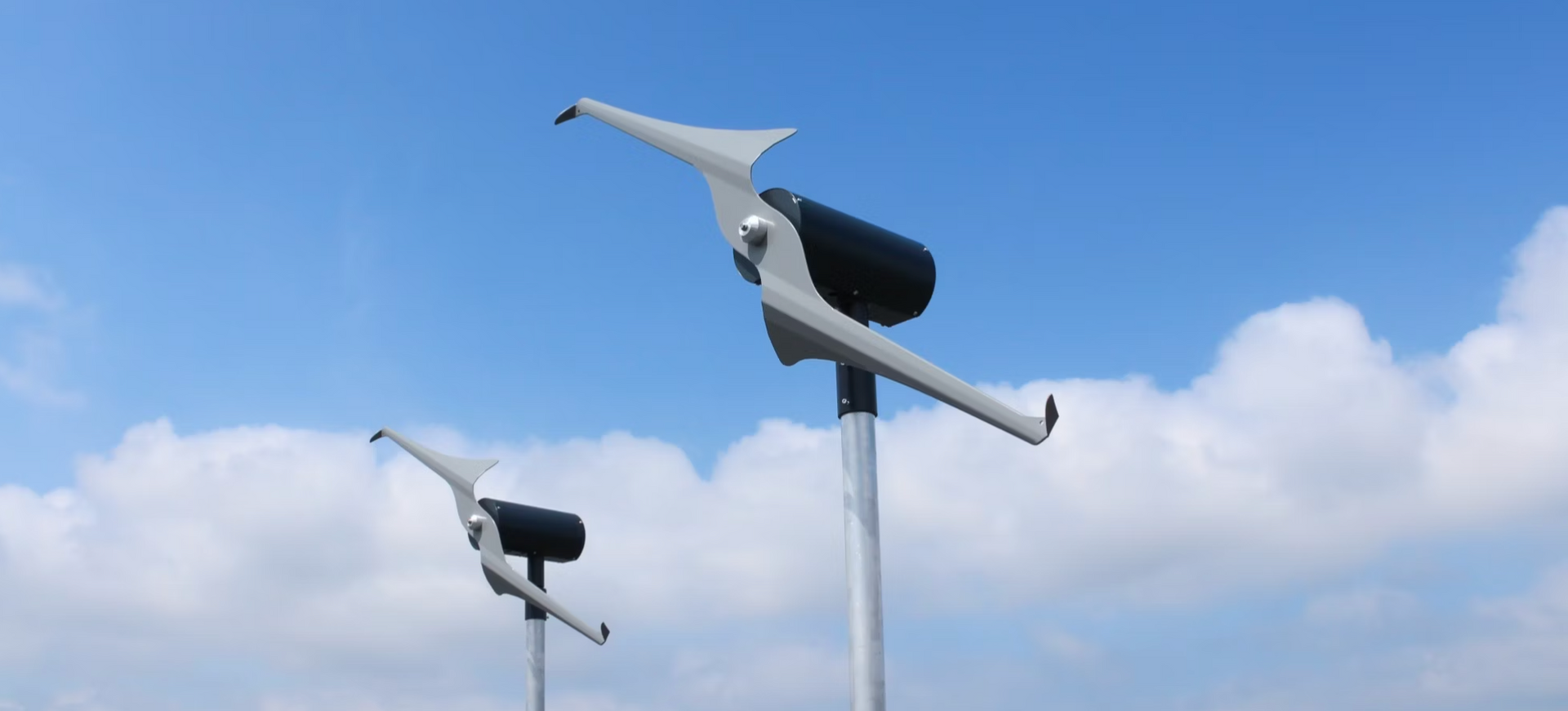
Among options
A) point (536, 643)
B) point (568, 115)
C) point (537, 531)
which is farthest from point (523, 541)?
point (568, 115)

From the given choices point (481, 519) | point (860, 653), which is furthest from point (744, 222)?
point (481, 519)

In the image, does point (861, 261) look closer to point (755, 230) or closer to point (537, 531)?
→ point (755, 230)

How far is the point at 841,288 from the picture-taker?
770cm

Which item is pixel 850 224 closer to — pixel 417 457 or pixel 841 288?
pixel 841 288

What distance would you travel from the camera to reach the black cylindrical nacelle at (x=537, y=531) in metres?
15.4

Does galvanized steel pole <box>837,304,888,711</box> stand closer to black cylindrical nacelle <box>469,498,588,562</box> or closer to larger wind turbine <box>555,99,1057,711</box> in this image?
larger wind turbine <box>555,99,1057,711</box>

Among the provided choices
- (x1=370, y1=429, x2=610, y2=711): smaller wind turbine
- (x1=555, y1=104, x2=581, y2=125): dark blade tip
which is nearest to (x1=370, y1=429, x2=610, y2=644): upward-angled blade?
(x1=370, y1=429, x2=610, y2=711): smaller wind turbine

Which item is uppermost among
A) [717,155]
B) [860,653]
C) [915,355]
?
[717,155]

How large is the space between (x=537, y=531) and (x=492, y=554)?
625 mm

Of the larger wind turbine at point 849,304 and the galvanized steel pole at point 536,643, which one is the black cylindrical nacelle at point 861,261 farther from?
the galvanized steel pole at point 536,643

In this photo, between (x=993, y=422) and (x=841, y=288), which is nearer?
(x=993, y=422)

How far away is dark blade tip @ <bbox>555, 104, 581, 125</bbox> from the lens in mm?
8742

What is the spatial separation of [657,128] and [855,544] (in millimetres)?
2956

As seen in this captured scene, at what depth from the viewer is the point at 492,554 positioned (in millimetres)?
15273
